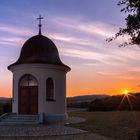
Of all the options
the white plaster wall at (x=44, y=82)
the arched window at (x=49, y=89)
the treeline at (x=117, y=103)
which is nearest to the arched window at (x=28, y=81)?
the white plaster wall at (x=44, y=82)

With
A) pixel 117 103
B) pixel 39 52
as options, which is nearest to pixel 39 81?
pixel 39 52

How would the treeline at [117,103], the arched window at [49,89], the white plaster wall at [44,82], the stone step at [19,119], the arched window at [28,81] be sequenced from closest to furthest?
the stone step at [19,119] → the white plaster wall at [44,82] → the arched window at [28,81] → the arched window at [49,89] → the treeline at [117,103]

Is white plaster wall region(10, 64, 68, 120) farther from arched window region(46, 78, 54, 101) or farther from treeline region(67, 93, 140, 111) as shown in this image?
treeline region(67, 93, 140, 111)

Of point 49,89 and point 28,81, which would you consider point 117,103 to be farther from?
point 28,81

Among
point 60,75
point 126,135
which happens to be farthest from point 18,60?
point 126,135

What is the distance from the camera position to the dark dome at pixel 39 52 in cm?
2874

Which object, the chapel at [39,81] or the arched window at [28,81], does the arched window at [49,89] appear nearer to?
the chapel at [39,81]

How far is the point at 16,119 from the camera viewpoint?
27000 millimetres

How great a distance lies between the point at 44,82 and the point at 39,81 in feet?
1.27

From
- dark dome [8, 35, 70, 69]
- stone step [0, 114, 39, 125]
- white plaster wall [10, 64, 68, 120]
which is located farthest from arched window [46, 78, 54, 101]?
stone step [0, 114, 39, 125]

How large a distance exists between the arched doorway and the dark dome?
4.62 feet

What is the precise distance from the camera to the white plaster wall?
2836 cm

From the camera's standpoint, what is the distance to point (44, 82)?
2842 cm

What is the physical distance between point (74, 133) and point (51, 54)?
11.8 m
